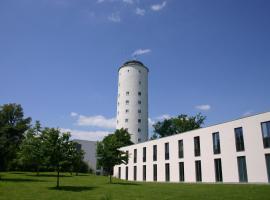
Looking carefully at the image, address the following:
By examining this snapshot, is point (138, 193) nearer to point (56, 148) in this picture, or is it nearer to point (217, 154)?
point (56, 148)

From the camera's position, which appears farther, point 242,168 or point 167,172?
point 167,172

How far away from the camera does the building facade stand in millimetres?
26984

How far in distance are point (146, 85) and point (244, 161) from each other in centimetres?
4823

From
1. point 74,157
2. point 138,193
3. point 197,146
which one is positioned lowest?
point 138,193

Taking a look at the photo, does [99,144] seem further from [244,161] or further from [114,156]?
[244,161]

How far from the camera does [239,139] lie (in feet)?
96.3

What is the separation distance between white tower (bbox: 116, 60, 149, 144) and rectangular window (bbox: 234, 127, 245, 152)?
39.3m

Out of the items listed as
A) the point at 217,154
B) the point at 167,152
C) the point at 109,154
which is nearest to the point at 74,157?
the point at 109,154

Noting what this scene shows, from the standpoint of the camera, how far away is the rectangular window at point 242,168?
27.9m

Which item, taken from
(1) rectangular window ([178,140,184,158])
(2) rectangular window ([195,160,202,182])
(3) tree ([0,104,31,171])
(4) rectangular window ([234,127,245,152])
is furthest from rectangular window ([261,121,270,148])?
(3) tree ([0,104,31,171])

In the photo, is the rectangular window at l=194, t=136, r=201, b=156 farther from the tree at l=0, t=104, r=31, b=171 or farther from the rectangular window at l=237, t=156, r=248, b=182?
the tree at l=0, t=104, r=31, b=171

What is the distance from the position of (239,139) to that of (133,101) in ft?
139

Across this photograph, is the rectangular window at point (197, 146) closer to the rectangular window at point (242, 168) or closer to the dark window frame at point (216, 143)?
the dark window frame at point (216, 143)

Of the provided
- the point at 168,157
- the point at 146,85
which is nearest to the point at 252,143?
the point at 168,157
